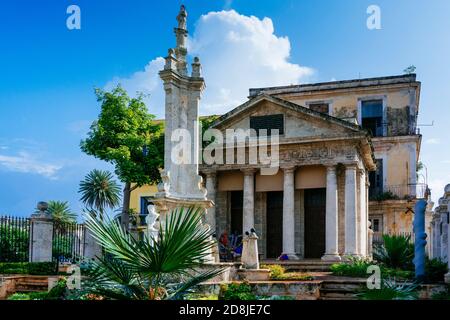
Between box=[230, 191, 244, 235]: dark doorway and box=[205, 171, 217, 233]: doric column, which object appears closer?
box=[205, 171, 217, 233]: doric column

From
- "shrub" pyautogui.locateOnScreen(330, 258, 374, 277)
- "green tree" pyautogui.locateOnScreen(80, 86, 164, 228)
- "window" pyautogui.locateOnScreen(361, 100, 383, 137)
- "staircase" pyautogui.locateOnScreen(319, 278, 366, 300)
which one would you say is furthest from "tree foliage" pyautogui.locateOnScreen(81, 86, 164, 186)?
"staircase" pyautogui.locateOnScreen(319, 278, 366, 300)

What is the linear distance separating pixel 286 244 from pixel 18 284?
13.6 m

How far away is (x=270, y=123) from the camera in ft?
94.2

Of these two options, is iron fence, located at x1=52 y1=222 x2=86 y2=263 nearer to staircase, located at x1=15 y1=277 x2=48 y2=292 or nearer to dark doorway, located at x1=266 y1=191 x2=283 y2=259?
staircase, located at x1=15 y1=277 x2=48 y2=292

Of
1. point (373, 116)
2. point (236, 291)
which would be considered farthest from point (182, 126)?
point (373, 116)

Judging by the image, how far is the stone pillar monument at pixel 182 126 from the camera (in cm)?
1445

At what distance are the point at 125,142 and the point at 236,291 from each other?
21739 mm

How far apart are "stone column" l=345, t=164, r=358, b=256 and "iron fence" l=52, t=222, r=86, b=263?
499 inches

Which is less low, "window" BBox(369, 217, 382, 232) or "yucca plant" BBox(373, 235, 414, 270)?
"window" BBox(369, 217, 382, 232)

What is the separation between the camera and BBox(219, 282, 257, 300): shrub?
12.3m

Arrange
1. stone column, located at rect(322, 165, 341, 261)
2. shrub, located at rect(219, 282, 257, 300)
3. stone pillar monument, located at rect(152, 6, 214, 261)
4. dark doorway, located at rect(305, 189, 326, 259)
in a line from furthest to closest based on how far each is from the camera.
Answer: dark doorway, located at rect(305, 189, 326, 259) < stone column, located at rect(322, 165, 341, 261) < stone pillar monument, located at rect(152, 6, 214, 261) < shrub, located at rect(219, 282, 257, 300)

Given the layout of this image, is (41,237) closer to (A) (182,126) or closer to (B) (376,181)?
(A) (182,126)
